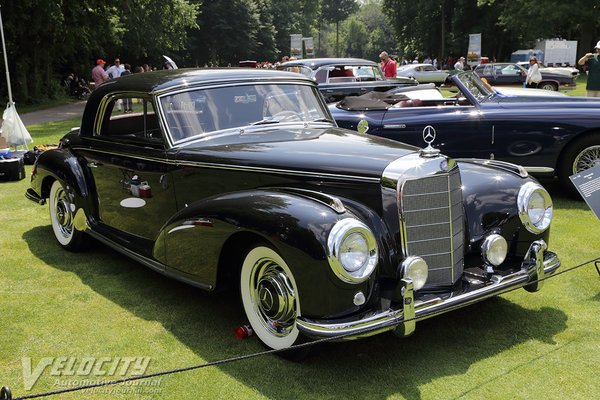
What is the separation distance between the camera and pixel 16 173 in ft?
30.0

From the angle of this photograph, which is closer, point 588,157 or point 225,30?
point 588,157

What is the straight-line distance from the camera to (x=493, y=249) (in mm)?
3850

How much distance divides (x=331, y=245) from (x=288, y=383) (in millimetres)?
882

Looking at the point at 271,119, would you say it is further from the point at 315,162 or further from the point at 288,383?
the point at 288,383

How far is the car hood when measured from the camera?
3.71 meters

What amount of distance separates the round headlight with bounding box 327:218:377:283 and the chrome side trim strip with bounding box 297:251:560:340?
24 cm

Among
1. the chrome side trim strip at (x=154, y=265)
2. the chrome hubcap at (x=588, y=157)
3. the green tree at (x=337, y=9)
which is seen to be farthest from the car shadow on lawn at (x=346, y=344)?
the green tree at (x=337, y=9)

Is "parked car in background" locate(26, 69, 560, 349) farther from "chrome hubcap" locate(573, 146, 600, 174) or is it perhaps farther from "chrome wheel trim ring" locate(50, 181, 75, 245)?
"chrome hubcap" locate(573, 146, 600, 174)

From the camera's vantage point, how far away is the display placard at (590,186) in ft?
15.5

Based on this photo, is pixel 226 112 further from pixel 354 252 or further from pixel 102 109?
pixel 354 252

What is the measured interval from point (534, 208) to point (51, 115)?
62.7 ft

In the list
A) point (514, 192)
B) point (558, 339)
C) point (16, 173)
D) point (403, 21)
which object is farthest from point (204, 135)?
point (403, 21)

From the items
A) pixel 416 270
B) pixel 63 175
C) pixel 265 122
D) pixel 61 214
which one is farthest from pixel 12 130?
pixel 416 270

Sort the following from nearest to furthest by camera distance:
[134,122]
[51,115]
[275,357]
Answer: [275,357]
[134,122]
[51,115]
